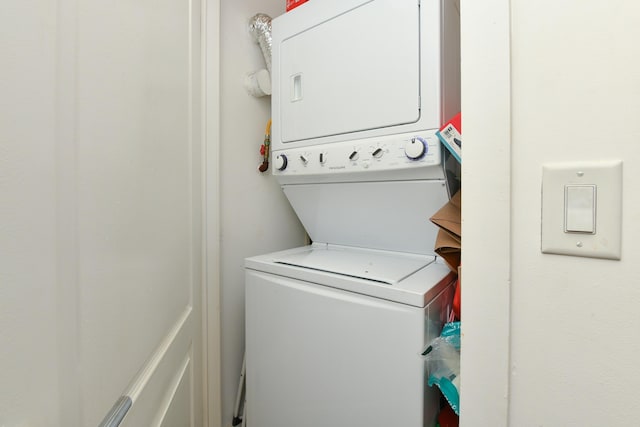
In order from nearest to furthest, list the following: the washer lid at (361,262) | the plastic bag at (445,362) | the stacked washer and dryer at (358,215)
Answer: the plastic bag at (445,362) → the stacked washer and dryer at (358,215) → the washer lid at (361,262)

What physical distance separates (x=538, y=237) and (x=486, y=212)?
0.10 metres

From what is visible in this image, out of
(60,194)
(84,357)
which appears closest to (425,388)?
(84,357)

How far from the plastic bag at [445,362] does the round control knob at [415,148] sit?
2.00ft

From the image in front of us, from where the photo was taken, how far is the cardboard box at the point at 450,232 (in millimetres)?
1018

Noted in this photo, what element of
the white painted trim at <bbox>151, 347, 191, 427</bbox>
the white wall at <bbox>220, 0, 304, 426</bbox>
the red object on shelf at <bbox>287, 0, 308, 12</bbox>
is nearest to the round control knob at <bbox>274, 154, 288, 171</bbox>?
the white wall at <bbox>220, 0, 304, 426</bbox>

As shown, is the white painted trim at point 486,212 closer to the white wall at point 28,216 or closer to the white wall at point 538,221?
the white wall at point 538,221

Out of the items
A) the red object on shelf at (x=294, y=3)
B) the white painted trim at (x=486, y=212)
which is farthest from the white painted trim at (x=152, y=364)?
the red object on shelf at (x=294, y=3)

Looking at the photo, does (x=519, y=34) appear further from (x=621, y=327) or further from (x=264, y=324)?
(x=264, y=324)

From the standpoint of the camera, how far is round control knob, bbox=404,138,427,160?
1095mm

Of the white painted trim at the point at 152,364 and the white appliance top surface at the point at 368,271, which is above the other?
the white appliance top surface at the point at 368,271

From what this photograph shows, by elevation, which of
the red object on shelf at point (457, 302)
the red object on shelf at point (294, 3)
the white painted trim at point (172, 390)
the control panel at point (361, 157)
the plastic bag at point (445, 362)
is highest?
the red object on shelf at point (294, 3)

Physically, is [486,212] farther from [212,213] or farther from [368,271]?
[212,213]

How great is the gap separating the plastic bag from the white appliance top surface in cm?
14

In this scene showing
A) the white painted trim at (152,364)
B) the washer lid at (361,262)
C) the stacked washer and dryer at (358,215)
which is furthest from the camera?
the washer lid at (361,262)
